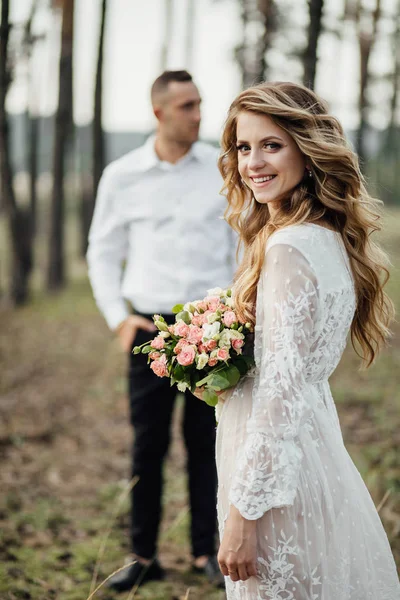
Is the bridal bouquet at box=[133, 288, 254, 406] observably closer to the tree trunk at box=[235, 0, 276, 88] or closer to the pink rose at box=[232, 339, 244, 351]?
the pink rose at box=[232, 339, 244, 351]

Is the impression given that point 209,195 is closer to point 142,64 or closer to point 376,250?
point 376,250

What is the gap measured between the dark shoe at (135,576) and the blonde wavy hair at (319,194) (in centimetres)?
225

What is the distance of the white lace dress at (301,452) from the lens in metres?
1.94

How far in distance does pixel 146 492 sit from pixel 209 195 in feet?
6.17

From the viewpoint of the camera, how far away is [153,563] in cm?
382

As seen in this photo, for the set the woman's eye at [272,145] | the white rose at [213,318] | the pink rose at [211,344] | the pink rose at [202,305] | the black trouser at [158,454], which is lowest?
the black trouser at [158,454]

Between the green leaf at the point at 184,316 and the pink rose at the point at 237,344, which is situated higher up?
the green leaf at the point at 184,316

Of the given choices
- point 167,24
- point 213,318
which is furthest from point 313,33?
point 167,24

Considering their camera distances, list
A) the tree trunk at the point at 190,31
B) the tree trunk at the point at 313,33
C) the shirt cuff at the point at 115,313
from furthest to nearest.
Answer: the tree trunk at the point at 190,31 < the tree trunk at the point at 313,33 < the shirt cuff at the point at 115,313

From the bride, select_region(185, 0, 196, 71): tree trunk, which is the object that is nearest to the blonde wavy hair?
the bride

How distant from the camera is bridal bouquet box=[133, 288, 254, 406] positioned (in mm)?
2176

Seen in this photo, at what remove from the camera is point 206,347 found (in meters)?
2.21

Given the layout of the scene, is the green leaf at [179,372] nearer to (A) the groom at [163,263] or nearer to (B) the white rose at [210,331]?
(B) the white rose at [210,331]

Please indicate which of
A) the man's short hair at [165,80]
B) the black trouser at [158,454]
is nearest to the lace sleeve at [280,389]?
the black trouser at [158,454]
